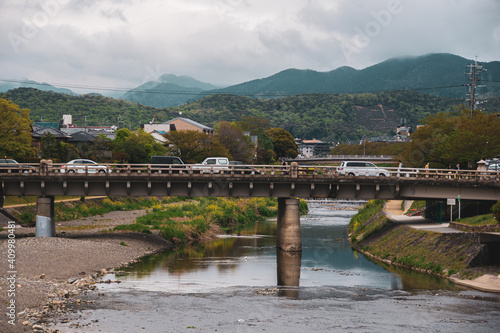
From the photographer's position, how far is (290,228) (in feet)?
182

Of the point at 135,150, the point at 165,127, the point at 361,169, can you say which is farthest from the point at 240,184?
the point at 165,127

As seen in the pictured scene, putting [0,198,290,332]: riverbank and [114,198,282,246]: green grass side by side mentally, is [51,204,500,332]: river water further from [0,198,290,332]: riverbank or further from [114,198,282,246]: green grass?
[114,198,282,246]: green grass

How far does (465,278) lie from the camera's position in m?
39.7

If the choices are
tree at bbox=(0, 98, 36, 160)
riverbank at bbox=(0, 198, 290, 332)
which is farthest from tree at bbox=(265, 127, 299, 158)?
tree at bbox=(0, 98, 36, 160)

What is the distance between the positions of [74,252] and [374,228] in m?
30.7

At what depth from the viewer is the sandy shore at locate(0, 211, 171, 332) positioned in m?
30.6

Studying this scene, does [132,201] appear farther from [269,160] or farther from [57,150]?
[269,160]

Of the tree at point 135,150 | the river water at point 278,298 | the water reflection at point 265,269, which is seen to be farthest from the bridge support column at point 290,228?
the tree at point 135,150

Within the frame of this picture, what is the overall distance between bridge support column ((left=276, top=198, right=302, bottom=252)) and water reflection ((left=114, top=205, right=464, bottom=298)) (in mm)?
949

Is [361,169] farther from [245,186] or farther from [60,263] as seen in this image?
[60,263]

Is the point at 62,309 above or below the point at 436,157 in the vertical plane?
below

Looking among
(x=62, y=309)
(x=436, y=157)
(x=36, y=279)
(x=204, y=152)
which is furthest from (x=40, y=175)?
(x=204, y=152)

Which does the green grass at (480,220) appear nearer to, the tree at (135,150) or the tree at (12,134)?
the tree at (12,134)

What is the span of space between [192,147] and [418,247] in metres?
76.3
